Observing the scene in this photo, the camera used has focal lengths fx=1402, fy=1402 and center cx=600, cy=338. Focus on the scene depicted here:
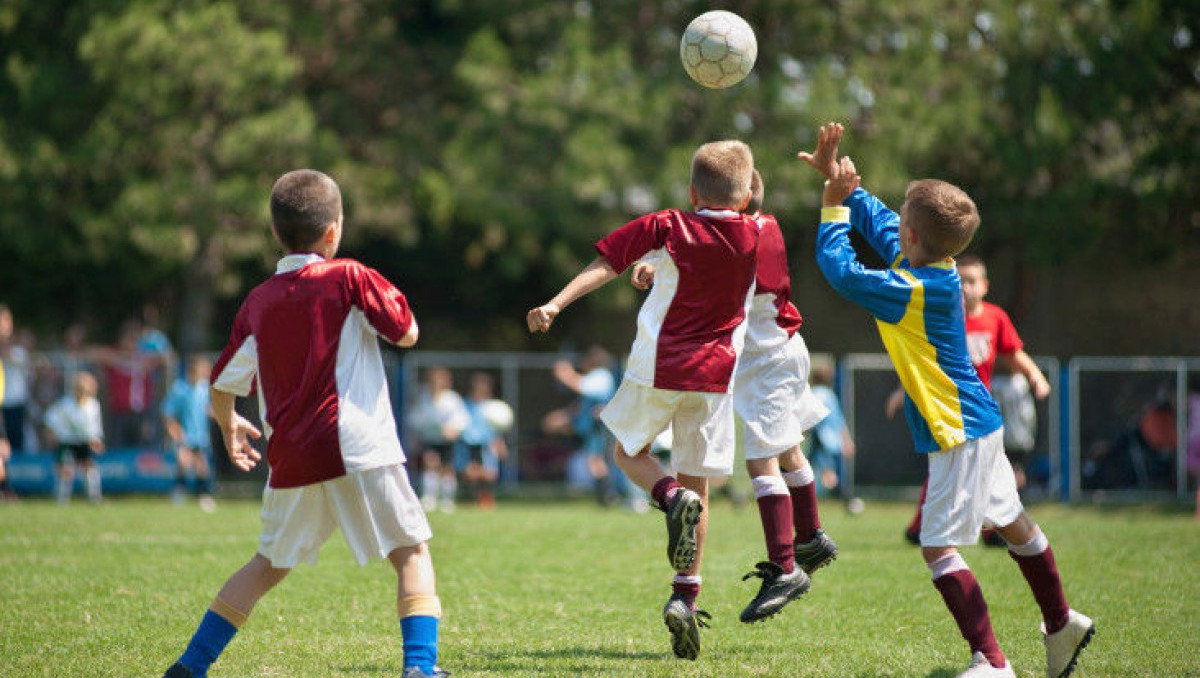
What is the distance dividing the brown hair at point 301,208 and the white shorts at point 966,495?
246 cm

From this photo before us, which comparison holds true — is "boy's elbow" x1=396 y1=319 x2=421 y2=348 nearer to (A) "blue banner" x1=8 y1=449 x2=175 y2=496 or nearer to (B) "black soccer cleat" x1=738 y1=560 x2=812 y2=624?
(B) "black soccer cleat" x1=738 y1=560 x2=812 y2=624

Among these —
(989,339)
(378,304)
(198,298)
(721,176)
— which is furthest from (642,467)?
(198,298)

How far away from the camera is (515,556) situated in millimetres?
10117

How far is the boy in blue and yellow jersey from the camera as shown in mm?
5266

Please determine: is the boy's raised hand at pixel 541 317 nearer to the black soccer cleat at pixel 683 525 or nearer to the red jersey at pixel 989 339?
the black soccer cleat at pixel 683 525

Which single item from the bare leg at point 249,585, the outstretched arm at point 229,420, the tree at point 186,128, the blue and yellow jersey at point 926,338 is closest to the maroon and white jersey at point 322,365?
the outstretched arm at point 229,420

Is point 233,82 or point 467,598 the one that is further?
point 233,82

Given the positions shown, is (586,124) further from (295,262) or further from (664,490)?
(295,262)

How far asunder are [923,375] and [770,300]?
1212 mm

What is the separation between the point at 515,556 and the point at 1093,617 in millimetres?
4405

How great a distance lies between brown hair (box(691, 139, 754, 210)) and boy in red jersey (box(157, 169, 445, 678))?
1.64 meters

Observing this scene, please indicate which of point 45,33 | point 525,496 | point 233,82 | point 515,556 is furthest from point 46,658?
point 45,33

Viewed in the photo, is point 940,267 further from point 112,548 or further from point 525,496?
point 525,496

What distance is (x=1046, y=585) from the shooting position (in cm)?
554
